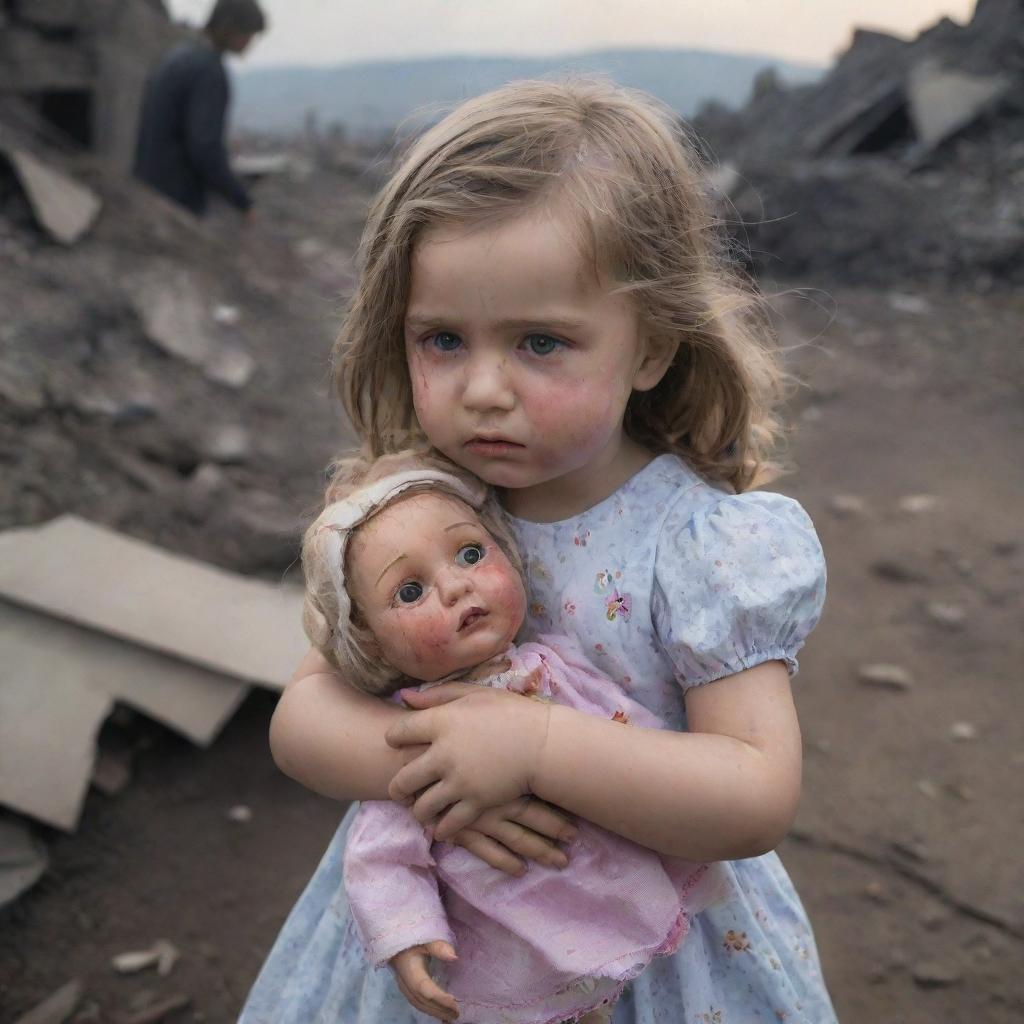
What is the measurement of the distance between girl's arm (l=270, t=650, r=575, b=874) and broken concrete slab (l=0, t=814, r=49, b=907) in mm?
1660

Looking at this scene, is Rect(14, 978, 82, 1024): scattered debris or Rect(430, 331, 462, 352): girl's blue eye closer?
Rect(430, 331, 462, 352): girl's blue eye

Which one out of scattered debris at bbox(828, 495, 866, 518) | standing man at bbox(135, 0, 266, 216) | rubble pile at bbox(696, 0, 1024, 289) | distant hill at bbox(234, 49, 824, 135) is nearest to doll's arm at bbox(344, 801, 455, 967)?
scattered debris at bbox(828, 495, 866, 518)

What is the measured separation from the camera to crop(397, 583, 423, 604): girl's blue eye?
124cm

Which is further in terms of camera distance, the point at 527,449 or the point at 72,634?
the point at 72,634

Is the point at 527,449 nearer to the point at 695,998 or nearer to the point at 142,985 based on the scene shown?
the point at 695,998

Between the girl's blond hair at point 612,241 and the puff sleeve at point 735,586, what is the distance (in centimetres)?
18

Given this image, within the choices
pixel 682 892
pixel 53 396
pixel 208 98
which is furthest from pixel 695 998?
pixel 208 98

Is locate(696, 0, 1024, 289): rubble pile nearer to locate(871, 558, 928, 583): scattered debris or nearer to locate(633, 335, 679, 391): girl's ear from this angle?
locate(871, 558, 928, 583): scattered debris

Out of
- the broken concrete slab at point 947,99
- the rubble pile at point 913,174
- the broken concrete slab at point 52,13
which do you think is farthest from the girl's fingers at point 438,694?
the broken concrete slab at point 947,99

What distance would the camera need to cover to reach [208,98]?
5680 mm

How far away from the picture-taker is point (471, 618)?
1.23 metres

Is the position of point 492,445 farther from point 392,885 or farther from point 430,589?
point 392,885

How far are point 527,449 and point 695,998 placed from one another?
735 mm

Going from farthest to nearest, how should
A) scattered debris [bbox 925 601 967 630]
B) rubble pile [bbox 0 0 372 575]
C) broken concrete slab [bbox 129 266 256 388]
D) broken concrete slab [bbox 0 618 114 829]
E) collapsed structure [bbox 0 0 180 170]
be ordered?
1. collapsed structure [bbox 0 0 180 170]
2. broken concrete slab [bbox 129 266 256 388]
3. scattered debris [bbox 925 601 967 630]
4. rubble pile [bbox 0 0 372 575]
5. broken concrete slab [bbox 0 618 114 829]
